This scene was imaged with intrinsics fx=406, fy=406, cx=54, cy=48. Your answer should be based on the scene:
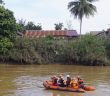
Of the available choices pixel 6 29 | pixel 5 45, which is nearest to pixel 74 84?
pixel 5 45

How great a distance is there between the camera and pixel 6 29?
4719 centimetres

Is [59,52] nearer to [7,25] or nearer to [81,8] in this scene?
[7,25]

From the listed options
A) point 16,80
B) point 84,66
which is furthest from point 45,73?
point 84,66

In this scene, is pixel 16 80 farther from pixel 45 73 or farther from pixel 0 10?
pixel 0 10

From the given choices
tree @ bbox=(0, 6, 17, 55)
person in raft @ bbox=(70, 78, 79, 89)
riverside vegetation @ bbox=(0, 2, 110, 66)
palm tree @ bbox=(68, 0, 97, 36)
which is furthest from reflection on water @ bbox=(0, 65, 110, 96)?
palm tree @ bbox=(68, 0, 97, 36)

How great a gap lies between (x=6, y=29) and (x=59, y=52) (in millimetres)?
7359

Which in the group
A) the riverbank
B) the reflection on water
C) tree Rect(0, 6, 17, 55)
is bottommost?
the reflection on water

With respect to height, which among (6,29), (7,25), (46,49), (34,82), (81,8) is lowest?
(34,82)

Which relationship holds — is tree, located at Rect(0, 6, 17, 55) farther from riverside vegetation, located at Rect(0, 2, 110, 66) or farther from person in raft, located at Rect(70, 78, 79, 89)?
person in raft, located at Rect(70, 78, 79, 89)

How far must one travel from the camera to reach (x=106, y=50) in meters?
50.5

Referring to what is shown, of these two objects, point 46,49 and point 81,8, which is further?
point 81,8

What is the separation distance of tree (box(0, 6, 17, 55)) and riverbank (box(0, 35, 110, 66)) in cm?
120

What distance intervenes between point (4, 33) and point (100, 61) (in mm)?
11796

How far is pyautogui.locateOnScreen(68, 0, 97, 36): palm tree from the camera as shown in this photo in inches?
2355
